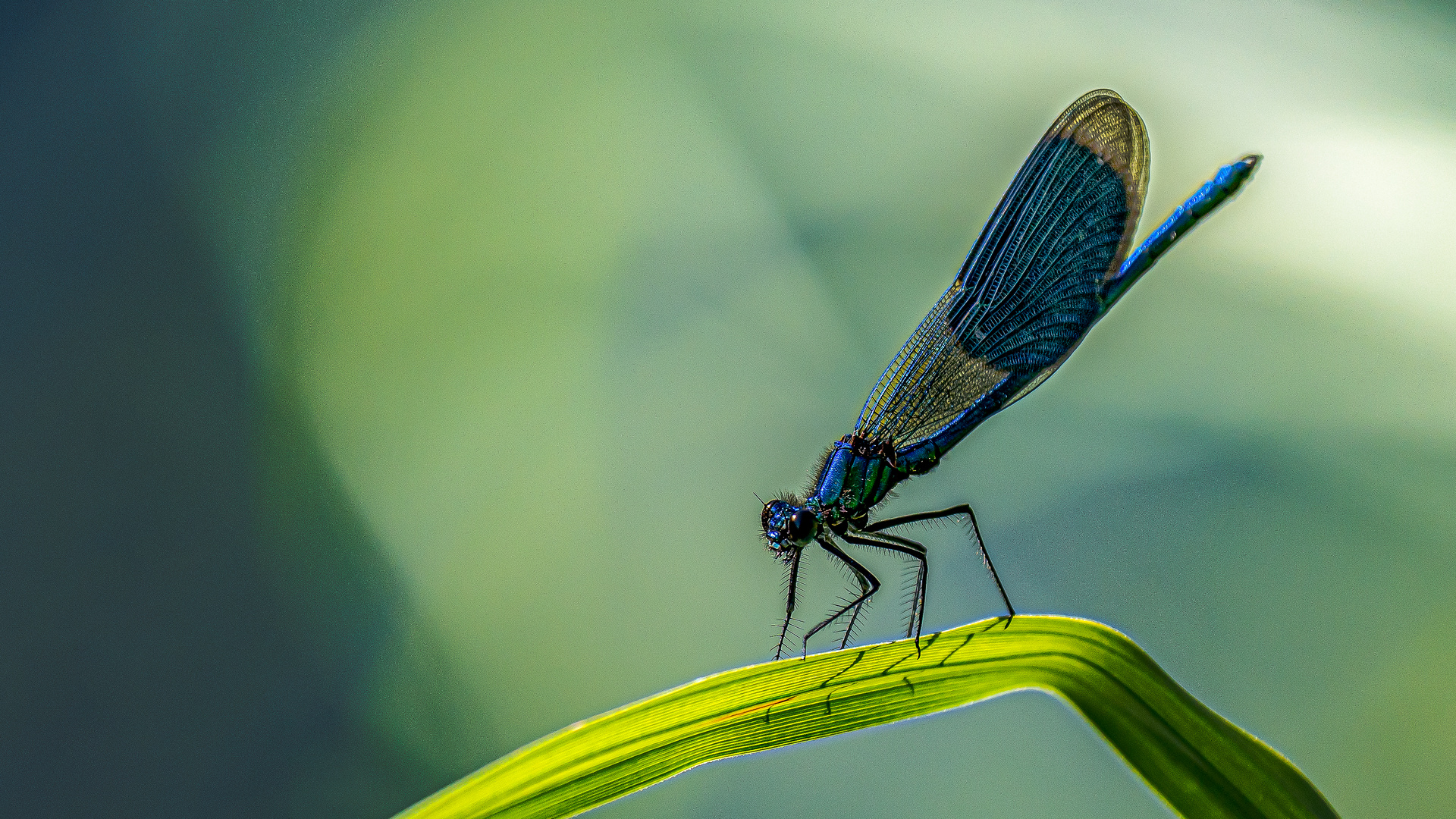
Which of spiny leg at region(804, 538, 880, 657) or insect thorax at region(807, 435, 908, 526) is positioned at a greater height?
insect thorax at region(807, 435, 908, 526)

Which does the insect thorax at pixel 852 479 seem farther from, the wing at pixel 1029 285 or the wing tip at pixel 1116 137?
the wing tip at pixel 1116 137

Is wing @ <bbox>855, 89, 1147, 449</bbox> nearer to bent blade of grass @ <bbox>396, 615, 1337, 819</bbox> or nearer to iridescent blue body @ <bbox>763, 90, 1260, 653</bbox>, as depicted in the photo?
iridescent blue body @ <bbox>763, 90, 1260, 653</bbox>

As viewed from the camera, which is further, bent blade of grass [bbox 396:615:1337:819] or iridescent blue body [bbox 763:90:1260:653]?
iridescent blue body [bbox 763:90:1260:653]

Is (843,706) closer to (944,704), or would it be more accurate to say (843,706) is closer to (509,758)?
(944,704)

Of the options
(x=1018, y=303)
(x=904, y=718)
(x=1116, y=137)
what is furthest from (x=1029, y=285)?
(x=904, y=718)

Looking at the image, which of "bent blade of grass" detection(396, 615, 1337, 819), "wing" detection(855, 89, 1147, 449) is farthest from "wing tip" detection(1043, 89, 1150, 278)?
"bent blade of grass" detection(396, 615, 1337, 819)

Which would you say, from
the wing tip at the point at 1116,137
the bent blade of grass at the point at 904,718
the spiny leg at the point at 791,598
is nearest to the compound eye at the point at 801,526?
the spiny leg at the point at 791,598

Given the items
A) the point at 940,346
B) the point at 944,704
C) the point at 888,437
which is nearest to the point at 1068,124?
the point at 940,346
